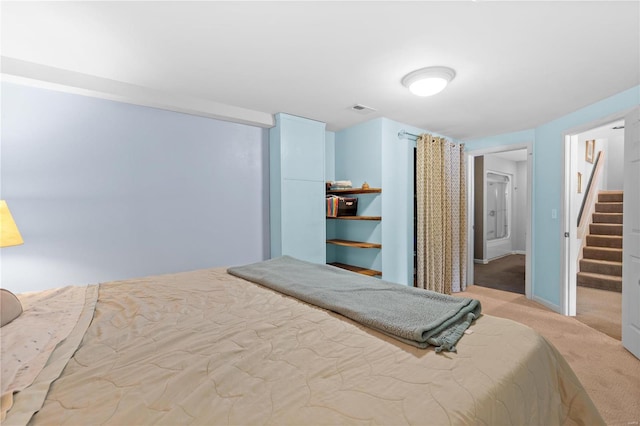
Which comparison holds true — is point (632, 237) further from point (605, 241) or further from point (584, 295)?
point (605, 241)

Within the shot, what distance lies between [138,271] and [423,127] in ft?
11.9

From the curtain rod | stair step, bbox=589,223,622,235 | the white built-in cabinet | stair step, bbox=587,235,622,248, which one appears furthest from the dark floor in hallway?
the white built-in cabinet

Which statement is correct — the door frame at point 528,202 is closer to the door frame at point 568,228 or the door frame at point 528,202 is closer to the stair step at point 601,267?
the door frame at point 568,228

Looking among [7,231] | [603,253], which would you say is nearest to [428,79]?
[7,231]

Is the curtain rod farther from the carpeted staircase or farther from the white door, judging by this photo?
the carpeted staircase

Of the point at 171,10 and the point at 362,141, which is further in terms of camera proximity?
the point at 362,141

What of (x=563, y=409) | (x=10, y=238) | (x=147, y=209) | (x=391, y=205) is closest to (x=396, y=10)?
(x=563, y=409)

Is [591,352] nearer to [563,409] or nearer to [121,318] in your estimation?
[563,409]

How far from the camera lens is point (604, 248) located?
4582mm

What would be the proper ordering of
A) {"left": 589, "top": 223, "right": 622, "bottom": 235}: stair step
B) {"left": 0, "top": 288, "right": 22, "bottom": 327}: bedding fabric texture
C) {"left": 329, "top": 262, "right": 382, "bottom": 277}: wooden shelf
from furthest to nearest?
{"left": 589, "top": 223, "right": 622, "bottom": 235}: stair step
{"left": 329, "top": 262, "right": 382, "bottom": 277}: wooden shelf
{"left": 0, "top": 288, "right": 22, "bottom": 327}: bedding fabric texture

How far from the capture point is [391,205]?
351cm

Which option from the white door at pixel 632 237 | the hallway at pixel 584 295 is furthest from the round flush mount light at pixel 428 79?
the hallway at pixel 584 295

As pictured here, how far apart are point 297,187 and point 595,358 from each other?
304 cm

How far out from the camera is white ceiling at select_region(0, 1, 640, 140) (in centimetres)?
153
